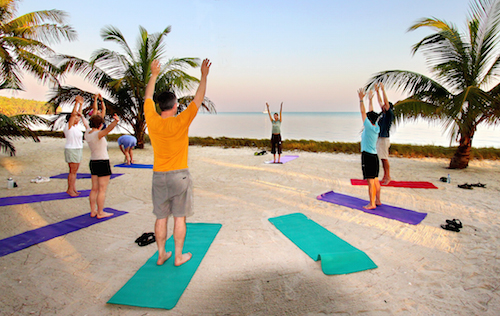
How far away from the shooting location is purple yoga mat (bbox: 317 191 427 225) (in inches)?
161

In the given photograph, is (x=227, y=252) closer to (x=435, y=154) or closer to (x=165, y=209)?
(x=165, y=209)

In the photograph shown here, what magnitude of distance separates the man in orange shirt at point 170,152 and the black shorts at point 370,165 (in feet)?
10.5

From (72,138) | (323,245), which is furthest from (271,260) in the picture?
(72,138)

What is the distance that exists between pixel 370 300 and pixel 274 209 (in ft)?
8.25

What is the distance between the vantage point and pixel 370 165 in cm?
426

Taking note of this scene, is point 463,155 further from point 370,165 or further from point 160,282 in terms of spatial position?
point 160,282

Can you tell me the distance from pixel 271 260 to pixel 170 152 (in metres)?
1.72

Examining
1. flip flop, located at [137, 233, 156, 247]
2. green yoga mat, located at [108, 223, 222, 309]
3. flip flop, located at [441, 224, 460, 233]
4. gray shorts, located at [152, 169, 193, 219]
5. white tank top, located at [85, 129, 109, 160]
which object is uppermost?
white tank top, located at [85, 129, 109, 160]

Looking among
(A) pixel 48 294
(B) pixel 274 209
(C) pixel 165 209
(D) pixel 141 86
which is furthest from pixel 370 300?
(D) pixel 141 86

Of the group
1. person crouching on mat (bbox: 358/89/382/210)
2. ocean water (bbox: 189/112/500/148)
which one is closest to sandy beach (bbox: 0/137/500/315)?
person crouching on mat (bbox: 358/89/382/210)

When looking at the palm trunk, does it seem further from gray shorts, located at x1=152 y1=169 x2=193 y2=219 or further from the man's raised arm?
gray shorts, located at x1=152 y1=169 x2=193 y2=219

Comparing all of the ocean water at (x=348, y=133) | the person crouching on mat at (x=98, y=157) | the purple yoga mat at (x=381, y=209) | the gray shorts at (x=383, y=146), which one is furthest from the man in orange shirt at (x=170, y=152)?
the ocean water at (x=348, y=133)

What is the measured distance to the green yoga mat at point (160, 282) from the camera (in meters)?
2.21

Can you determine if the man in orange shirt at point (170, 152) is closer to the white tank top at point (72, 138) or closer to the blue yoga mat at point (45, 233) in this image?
the blue yoga mat at point (45, 233)
